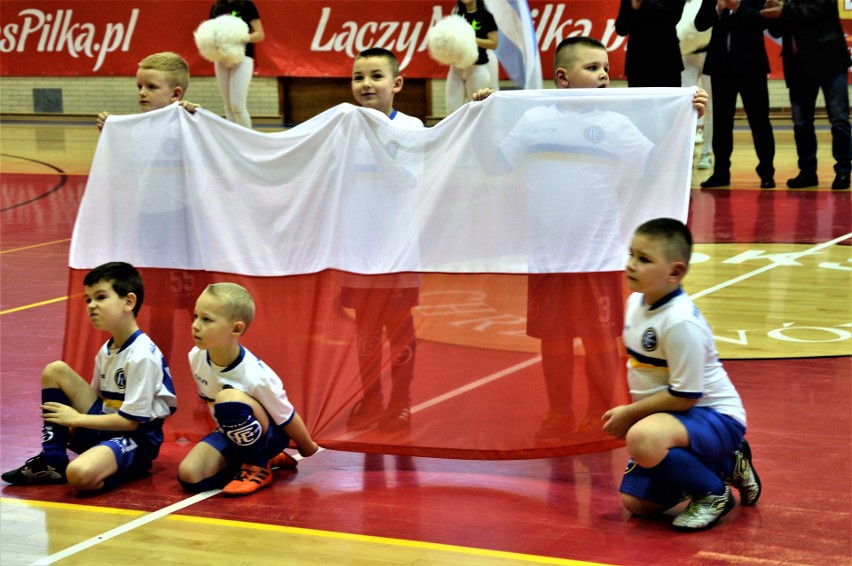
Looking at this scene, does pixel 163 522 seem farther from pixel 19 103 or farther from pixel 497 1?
pixel 19 103

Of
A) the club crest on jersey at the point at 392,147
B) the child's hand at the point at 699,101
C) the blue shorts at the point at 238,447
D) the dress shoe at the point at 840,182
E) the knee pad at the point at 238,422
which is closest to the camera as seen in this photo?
the knee pad at the point at 238,422

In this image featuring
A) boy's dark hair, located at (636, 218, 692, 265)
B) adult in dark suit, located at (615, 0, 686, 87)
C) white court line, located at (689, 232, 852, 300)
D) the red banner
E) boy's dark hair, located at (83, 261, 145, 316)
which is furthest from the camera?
the red banner

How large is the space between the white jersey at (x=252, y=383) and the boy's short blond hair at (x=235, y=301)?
0.13 meters

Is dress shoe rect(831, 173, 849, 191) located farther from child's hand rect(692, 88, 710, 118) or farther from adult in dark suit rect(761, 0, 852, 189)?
child's hand rect(692, 88, 710, 118)

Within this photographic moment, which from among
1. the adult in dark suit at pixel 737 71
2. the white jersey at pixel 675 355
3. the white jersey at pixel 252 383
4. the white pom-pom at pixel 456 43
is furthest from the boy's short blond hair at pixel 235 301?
the adult in dark suit at pixel 737 71

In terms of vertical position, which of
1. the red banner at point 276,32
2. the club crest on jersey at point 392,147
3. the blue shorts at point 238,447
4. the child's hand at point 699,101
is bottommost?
the blue shorts at point 238,447

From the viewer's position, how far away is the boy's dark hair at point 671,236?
3697mm

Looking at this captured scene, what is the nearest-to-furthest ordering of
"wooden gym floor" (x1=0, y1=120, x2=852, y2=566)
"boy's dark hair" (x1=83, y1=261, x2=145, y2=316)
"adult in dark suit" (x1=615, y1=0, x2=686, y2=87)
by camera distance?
"wooden gym floor" (x1=0, y1=120, x2=852, y2=566)
"boy's dark hair" (x1=83, y1=261, x2=145, y2=316)
"adult in dark suit" (x1=615, y1=0, x2=686, y2=87)

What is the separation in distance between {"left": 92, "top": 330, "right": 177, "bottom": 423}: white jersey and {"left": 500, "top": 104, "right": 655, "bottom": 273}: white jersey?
1.48 meters

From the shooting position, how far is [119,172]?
4871 millimetres

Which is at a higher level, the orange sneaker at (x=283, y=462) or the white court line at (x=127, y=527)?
the orange sneaker at (x=283, y=462)

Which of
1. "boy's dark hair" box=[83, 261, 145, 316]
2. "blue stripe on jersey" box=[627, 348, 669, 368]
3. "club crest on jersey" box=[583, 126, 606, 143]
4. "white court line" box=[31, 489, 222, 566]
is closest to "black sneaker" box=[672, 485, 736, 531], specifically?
"blue stripe on jersey" box=[627, 348, 669, 368]

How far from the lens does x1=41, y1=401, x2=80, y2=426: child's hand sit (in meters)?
4.18

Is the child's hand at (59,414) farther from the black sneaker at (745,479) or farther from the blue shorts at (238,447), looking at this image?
the black sneaker at (745,479)
